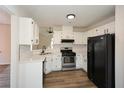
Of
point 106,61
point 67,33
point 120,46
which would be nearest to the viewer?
point 120,46

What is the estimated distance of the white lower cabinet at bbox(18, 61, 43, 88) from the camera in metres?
2.80

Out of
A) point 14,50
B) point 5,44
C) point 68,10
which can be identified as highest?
point 68,10

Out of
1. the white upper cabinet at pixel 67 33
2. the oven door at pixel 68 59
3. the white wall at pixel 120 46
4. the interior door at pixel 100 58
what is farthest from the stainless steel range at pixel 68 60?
the white wall at pixel 120 46

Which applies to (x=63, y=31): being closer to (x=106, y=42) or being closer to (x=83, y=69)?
(x=83, y=69)

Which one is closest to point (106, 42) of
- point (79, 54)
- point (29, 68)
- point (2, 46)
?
point (29, 68)

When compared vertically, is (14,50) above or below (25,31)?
below

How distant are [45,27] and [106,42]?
146 inches

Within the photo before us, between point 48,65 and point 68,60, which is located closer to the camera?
point 48,65

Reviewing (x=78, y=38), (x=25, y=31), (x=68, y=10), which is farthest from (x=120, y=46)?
(x=78, y=38)

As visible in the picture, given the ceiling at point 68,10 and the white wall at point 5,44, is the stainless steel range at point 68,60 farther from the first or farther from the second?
the white wall at point 5,44

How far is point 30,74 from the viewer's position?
2.88 metres

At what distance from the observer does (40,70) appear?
293 cm

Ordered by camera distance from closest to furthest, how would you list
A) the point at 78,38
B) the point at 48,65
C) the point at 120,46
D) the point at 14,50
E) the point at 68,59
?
the point at 120,46 < the point at 14,50 < the point at 48,65 < the point at 68,59 < the point at 78,38

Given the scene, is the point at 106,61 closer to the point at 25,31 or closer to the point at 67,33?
the point at 25,31
